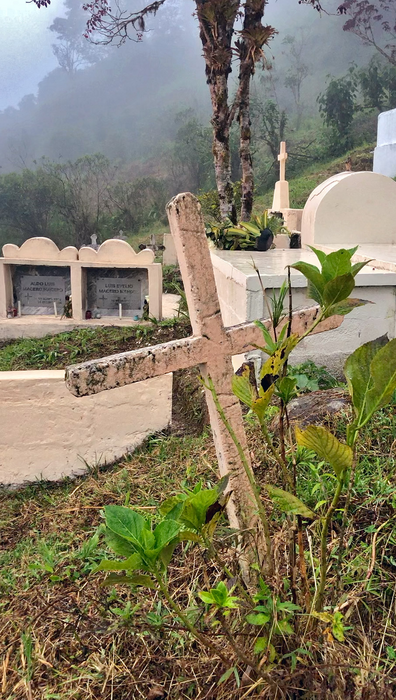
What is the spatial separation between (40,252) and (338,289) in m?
6.00

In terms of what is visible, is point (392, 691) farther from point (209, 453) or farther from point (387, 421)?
point (209, 453)

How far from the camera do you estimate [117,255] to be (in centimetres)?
623

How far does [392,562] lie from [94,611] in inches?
31.4

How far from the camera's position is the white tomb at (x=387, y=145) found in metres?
15.7

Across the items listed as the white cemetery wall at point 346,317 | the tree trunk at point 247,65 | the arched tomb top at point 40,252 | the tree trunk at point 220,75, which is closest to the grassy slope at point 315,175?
the tree trunk at point 247,65

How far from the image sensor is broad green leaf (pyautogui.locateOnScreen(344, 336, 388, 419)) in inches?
34.9

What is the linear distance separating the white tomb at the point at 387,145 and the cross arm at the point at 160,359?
53.6 ft

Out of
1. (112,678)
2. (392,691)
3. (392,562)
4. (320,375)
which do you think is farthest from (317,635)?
(320,375)

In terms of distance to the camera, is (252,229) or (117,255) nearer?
(252,229)

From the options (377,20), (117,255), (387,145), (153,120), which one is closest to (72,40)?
(153,120)

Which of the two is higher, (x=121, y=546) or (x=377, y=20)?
(x=377, y=20)

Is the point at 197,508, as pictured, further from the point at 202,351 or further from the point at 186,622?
the point at 202,351

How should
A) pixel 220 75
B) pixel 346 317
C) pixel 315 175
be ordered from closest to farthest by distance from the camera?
1. pixel 346 317
2. pixel 220 75
3. pixel 315 175

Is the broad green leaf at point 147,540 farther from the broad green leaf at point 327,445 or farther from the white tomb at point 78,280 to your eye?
the white tomb at point 78,280
